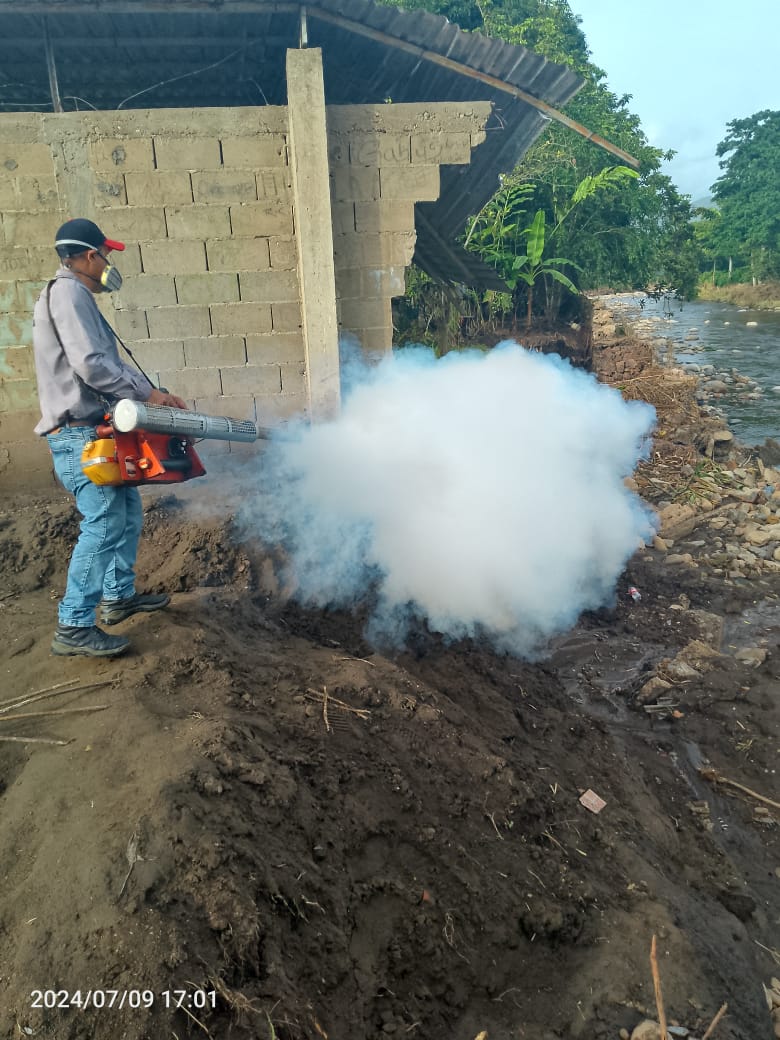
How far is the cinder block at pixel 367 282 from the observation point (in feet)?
20.2

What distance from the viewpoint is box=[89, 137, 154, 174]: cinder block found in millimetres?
5492

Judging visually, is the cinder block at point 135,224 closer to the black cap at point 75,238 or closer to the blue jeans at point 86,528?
the black cap at point 75,238

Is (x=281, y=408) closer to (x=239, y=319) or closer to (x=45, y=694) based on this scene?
(x=239, y=319)

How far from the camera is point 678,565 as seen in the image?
685 centimetres

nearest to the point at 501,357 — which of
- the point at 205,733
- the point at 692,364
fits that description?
the point at 205,733

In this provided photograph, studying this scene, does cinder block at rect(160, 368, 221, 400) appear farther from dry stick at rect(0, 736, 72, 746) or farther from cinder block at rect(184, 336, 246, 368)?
dry stick at rect(0, 736, 72, 746)

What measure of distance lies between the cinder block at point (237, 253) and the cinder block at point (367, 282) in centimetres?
71

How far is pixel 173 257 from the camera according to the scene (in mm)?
5758

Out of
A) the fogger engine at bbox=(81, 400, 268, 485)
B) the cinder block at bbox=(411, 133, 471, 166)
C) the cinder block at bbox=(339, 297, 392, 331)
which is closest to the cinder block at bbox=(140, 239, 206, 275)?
the cinder block at bbox=(339, 297, 392, 331)

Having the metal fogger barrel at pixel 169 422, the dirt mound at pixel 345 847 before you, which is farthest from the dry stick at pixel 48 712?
the metal fogger barrel at pixel 169 422

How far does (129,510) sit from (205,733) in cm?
142

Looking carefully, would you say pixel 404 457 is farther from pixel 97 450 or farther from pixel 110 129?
Answer: pixel 110 129

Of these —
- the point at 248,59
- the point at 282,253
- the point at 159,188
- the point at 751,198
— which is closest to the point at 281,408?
the point at 282,253

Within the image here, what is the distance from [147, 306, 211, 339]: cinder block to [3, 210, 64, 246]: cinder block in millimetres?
952
